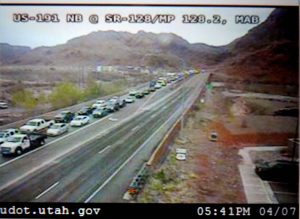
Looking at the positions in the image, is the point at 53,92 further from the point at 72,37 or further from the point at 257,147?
the point at 257,147

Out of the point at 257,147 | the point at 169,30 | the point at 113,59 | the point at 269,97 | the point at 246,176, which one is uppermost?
the point at 169,30

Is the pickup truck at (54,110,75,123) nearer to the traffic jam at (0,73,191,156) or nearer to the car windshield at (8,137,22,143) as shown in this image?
the traffic jam at (0,73,191,156)

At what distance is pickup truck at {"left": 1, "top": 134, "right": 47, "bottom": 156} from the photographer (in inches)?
84.4

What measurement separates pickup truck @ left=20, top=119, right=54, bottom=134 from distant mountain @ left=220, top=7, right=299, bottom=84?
92cm

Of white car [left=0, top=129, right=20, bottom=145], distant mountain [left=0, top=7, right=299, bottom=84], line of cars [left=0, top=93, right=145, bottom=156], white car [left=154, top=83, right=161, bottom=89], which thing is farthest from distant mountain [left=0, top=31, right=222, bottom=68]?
white car [left=0, top=129, right=20, bottom=145]

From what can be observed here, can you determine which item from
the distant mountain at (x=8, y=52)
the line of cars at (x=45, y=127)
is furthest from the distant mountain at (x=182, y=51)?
the line of cars at (x=45, y=127)

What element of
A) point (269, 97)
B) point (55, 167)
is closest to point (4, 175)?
point (55, 167)

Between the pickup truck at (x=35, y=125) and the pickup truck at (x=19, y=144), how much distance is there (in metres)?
0.03

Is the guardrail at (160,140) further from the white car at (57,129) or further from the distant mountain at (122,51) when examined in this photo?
the white car at (57,129)

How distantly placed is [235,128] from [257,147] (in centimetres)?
14

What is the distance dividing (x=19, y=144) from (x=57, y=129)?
187mm

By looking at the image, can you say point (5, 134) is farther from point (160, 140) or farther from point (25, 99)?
point (160, 140)

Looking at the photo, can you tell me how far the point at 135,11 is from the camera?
215 cm

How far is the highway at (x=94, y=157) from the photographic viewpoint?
2.13m
